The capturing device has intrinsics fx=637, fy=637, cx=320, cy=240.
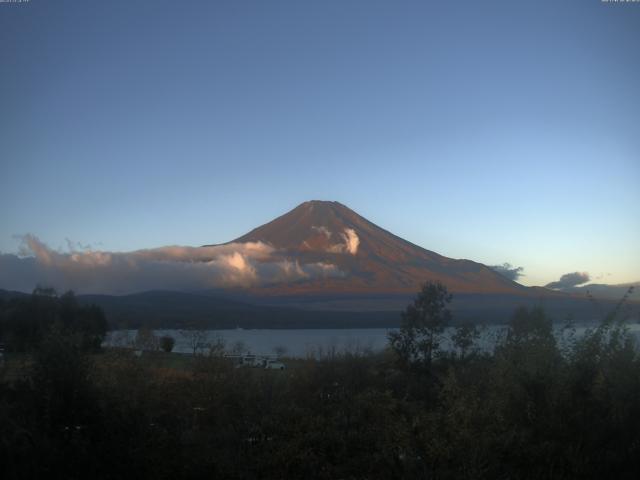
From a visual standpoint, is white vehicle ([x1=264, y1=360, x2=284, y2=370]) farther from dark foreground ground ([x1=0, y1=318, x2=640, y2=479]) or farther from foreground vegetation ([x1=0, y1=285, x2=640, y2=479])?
dark foreground ground ([x1=0, y1=318, x2=640, y2=479])

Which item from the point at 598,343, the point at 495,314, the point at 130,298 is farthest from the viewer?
the point at 130,298

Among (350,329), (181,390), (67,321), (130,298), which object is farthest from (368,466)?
(130,298)

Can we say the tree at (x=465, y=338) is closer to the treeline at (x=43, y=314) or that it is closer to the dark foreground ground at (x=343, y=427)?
the treeline at (x=43, y=314)

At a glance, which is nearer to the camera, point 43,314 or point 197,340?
point 43,314

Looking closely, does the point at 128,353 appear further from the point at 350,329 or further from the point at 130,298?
the point at 130,298

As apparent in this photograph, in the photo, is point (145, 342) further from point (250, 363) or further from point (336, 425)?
point (336, 425)

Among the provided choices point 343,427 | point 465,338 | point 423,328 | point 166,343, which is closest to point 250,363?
point 343,427
